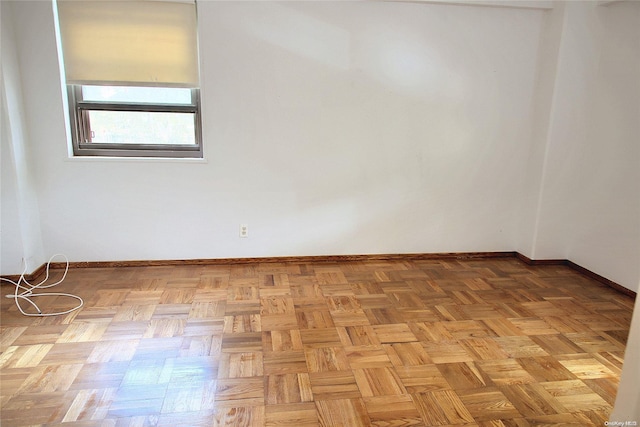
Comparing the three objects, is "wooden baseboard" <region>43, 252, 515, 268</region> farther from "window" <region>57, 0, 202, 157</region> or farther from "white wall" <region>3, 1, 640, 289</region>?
"window" <region>57, 0, 202, 157</region>

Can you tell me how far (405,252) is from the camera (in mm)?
3723

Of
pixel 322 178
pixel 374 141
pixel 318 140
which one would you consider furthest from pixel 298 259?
pixel 374 141

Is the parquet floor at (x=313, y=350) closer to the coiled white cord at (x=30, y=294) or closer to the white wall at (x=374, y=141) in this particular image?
the coiled white cord at (x=30, y=294)

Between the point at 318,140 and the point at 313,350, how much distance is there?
1.72m

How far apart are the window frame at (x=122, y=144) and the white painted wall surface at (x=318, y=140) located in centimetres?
11

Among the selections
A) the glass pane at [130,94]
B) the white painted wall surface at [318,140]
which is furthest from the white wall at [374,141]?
the glass pane at [130,94]

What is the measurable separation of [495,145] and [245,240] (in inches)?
88.0

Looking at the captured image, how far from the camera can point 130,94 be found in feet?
10.4

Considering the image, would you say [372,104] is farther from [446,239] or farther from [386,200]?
[446,239]

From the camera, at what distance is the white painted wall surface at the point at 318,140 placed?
3154 mm

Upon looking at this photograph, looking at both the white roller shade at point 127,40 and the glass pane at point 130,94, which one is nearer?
the white roller shade at point 127,40

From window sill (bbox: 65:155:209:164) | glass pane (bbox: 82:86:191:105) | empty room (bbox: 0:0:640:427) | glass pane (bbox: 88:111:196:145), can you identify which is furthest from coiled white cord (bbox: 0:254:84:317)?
glass pane (bbox: 82:86:191:105)

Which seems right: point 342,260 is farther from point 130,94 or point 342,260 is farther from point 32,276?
point 32,276

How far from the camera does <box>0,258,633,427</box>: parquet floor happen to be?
5.95 ft
